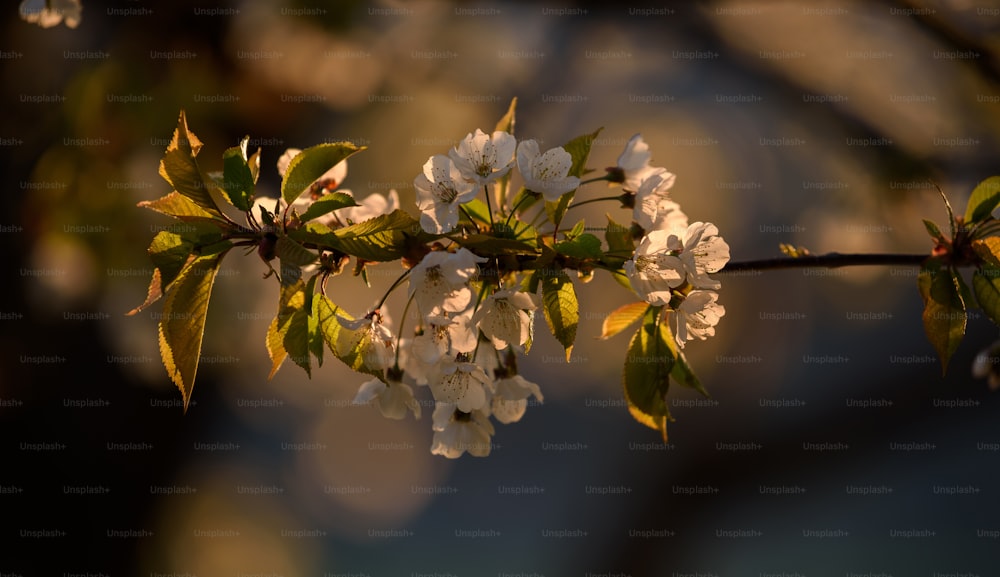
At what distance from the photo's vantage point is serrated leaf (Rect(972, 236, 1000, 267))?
3.00 feet

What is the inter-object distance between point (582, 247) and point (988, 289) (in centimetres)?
53

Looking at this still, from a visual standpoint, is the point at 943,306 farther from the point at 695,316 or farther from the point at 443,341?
the point at 443,341

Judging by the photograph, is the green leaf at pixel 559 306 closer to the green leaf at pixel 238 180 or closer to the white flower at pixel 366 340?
the white flower at pixel 366 340

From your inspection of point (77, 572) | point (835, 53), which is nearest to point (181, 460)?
point (77, 572)

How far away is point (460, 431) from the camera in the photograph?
113 centimetres

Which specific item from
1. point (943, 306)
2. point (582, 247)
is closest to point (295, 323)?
point (582, 247)

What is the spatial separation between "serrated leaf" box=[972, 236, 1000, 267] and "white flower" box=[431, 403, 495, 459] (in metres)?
0.69

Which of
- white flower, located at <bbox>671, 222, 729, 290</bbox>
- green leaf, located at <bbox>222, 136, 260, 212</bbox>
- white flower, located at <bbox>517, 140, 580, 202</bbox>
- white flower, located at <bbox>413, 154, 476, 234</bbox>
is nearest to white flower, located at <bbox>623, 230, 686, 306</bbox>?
white flower, located at <bbox>671, 222, 729, 290</bbox>

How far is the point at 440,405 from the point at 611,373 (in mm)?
3250

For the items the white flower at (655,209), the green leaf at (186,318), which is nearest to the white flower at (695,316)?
the white flower at (655,209)

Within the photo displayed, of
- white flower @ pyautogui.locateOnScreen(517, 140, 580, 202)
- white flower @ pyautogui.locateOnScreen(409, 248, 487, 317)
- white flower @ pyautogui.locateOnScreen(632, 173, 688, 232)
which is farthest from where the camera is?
white flower @ pyautogui.locateOnScreen(632, 173, 688, 232)

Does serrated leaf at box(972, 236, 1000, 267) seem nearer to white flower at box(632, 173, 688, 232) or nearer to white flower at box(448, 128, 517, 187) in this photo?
white flower at box(632, 173, 688, 232)

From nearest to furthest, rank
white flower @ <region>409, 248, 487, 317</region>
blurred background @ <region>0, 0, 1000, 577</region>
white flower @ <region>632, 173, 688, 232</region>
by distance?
white flower @ <region>409, 248, 487, 317</region> < white flower @ <region>632, 173, 688, 232</region> < blurred background @ <region>0, 0, 1000, 577</region>

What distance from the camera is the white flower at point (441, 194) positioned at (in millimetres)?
899
